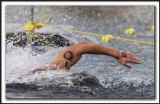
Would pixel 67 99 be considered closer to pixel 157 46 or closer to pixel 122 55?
pixel 122 55

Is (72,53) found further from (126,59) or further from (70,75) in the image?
(126,59)

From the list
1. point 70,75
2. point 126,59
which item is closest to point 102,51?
point 126,59

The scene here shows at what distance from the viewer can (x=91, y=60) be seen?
11.5 ft

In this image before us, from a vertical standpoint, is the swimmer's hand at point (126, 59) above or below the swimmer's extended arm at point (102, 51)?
below

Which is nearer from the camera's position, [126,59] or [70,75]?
[126,59]

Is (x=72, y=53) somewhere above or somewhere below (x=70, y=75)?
above

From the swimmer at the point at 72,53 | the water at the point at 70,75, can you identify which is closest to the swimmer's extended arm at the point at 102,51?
the swimmer at the point at 72,53

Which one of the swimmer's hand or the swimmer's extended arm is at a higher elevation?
the swimmer's extended arm

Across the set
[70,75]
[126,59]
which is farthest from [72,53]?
[126,59]

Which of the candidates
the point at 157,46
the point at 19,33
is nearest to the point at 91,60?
the point at 19,33

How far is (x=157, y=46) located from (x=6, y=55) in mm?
1131

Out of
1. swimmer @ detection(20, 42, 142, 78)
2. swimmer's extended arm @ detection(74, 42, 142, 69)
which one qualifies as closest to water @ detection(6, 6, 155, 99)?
swimmer @ detection(20, 42, 142, 78)

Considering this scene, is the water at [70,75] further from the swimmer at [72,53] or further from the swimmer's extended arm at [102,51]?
the swimmer's extended arm at [102,51]

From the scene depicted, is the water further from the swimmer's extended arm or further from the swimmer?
the swimmer's extended arm
